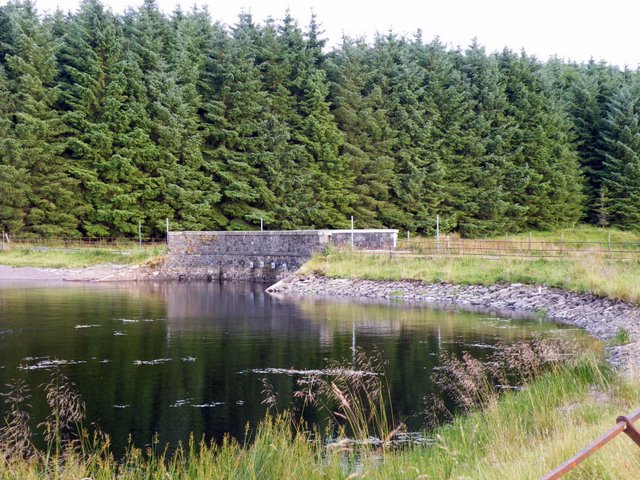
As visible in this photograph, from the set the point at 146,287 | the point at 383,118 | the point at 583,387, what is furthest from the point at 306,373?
the point at 383,118

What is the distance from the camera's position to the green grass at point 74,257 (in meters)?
53.7

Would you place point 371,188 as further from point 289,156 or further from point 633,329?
point 633,329

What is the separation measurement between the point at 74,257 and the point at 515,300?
3437 cm

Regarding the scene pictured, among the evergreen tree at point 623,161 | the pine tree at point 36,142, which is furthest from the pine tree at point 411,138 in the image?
the pine tree at point 36,142

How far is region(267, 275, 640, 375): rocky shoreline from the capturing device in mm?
23627

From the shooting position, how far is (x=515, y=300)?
33.3 metres

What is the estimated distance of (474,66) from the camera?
241ft

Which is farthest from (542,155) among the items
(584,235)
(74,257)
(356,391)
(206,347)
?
(356,391)

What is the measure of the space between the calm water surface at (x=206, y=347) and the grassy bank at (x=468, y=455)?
269 cm

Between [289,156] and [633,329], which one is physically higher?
[289,156]

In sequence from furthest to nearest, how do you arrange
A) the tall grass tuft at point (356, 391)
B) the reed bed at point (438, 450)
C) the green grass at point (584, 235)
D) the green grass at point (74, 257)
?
the green grass at point (584, 235) < the green grass at point (74, 257) < the tall grass tuft at point (356, 391) < the reed bed at point (438, 450)

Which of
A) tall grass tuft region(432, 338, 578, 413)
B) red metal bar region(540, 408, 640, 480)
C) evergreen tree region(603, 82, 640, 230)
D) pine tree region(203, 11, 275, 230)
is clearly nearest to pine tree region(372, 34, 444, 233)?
pine tree region(203, 11, 275, 230)

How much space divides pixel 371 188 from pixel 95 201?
2287 centimetres

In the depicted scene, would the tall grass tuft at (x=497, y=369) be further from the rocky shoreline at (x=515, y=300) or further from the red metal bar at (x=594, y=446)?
the red metal bar at (x=594, y=446)
